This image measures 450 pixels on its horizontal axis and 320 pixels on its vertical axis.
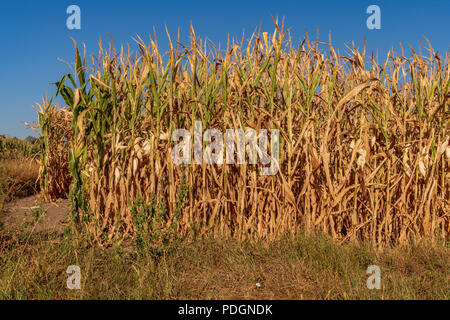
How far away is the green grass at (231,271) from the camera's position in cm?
272

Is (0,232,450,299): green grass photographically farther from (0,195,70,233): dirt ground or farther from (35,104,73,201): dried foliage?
(35,104,73,201): dried foliage

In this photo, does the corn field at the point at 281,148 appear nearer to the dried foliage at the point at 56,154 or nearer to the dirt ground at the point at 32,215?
the dirt ground at the point at 32,215

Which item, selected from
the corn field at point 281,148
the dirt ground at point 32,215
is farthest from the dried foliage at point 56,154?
the corn field at point 281,148

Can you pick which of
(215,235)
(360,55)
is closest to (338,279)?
(215,235)

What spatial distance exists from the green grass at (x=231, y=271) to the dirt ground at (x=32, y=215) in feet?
3.44

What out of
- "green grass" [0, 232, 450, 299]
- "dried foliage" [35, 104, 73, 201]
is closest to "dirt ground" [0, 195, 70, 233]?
"dried foliage" [35, 104, 73, 201]

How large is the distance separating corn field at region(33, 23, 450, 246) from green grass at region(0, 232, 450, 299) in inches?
12.0

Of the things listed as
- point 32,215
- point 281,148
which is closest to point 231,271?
point 281,148

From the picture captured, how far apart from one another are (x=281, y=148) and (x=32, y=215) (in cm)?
302

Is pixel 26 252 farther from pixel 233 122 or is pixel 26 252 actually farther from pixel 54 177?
pixel 54 177

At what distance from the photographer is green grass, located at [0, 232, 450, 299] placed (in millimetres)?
2721

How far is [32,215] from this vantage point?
456cm

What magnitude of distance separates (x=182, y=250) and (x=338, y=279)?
131cm

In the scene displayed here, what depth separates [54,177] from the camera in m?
6.79
